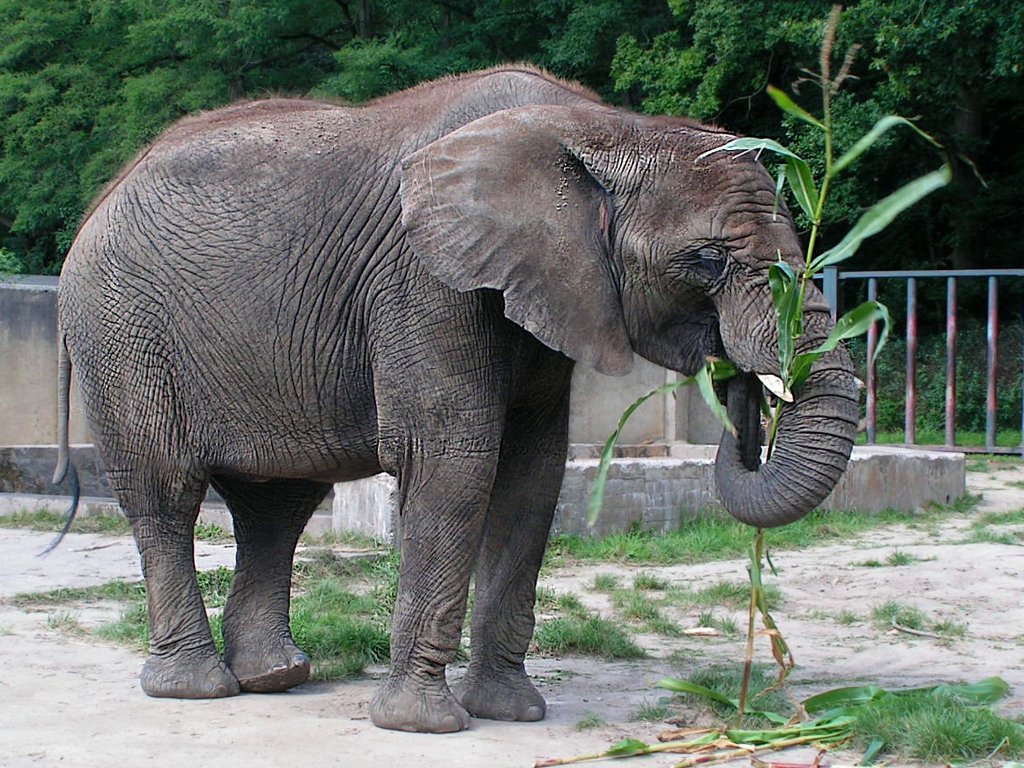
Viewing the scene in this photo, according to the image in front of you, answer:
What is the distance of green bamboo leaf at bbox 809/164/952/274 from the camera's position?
15.3 feet

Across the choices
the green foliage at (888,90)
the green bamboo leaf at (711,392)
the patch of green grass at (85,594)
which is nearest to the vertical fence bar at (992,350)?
the green foliage at (888,90)

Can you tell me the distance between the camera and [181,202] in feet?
20.9

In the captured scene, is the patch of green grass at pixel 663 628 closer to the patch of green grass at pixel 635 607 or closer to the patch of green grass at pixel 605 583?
the patch of green grass at pixel 635 607

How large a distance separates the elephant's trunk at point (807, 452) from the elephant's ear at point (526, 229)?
68 centimetres

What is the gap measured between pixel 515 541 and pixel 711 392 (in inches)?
67.6

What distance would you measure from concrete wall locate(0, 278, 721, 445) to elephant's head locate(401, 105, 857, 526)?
901 cm

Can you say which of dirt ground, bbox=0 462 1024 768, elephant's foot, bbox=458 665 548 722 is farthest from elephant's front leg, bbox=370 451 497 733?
elephant's foot, bbox=458 665 548 722

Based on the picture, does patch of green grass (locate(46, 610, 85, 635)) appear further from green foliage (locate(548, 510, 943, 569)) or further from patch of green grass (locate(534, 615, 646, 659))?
green foliage (locate(548, 510, 943, 569))

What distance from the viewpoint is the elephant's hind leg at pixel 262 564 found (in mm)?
6785

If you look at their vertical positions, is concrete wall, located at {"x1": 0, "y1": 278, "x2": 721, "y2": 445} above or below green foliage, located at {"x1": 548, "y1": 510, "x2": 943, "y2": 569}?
above

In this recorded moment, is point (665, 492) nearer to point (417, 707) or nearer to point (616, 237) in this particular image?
point (417, 707)

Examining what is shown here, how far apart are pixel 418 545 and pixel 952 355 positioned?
11173 mm

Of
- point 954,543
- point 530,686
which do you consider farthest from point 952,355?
point 530,686

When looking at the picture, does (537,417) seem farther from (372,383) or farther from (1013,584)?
(1013,584)
